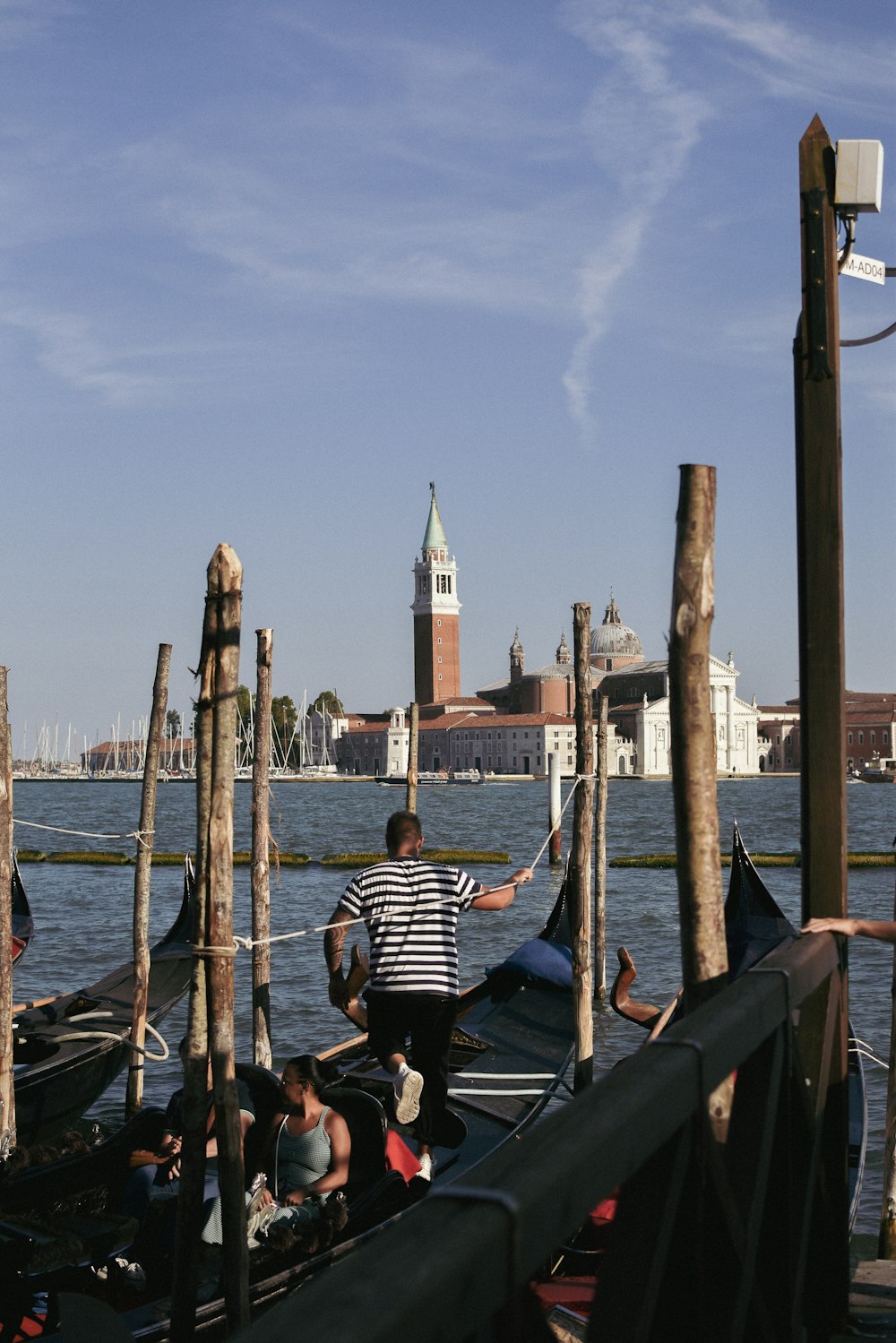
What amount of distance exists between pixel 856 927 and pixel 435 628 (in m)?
75.8

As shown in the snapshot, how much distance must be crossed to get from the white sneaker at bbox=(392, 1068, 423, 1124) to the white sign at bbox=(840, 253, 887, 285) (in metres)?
2.25

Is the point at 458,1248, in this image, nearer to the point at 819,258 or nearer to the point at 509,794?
the point at 819,258

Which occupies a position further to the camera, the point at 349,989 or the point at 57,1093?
the point at 57,1093

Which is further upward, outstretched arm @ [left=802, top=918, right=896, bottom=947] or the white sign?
the white sign

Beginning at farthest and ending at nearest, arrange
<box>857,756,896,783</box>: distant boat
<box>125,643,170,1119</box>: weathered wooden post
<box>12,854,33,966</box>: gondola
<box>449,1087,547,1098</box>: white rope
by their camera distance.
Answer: <box>857,756,896,783</box>: distant boat, <box>12,854,33,966</box>: gondola, <box>125,643,170,1119</box>: weathered wooden post, <box>449,1087,547,1098</box>: white rope

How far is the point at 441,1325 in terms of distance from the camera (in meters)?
0.77

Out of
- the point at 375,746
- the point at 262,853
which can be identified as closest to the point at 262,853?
the point at 262,853

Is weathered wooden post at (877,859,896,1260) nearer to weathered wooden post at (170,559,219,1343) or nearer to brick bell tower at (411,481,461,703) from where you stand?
weathered wooden post at (170,559,219,1343)

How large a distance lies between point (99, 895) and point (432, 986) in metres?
14.7

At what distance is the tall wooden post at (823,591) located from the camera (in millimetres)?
2139

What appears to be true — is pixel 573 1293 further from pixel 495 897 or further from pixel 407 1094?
pixel 495 897

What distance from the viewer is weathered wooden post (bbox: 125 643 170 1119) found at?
6.55 m

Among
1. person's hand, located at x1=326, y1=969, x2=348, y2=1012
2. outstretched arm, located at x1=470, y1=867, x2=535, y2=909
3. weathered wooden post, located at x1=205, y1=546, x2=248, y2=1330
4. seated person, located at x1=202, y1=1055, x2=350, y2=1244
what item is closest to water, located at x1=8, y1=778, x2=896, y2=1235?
outstretched arm, located at x1=470, y1=867, x2=535, y2=909

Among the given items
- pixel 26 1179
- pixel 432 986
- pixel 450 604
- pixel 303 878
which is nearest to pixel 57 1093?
pixel 26 1179
